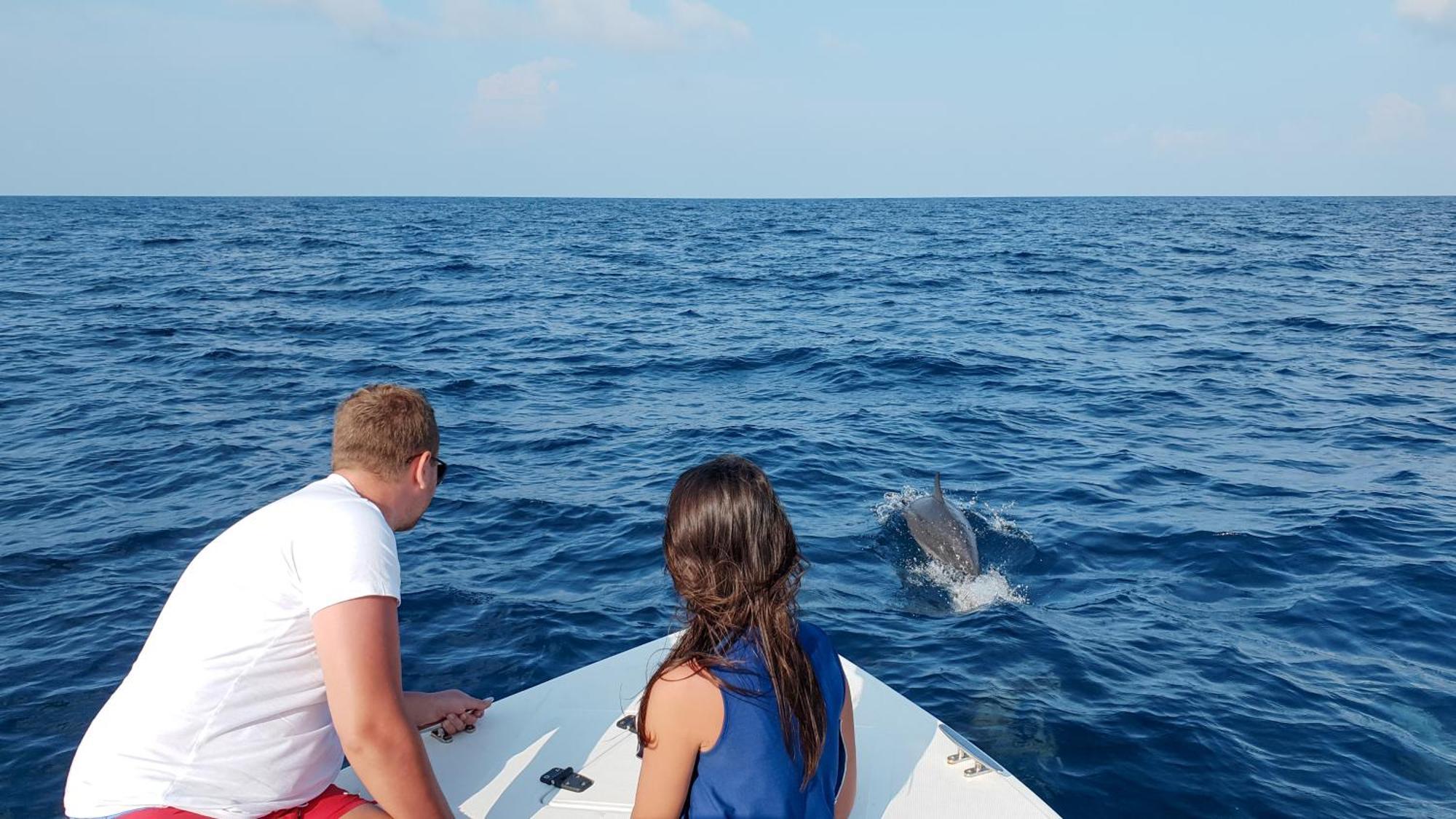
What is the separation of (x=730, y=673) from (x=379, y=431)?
1.48 meters

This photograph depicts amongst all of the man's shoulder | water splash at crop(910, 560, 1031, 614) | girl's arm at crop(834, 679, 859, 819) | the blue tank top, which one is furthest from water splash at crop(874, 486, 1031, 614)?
the man's shoulder

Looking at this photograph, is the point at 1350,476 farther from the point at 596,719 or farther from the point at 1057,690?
the point at 596,719

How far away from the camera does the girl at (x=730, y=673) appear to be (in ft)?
8.50

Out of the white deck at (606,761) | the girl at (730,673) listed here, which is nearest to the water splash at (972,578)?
the white deck at (606,761)

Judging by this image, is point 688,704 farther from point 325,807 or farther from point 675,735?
point 325,807

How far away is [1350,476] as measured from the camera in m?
11.3

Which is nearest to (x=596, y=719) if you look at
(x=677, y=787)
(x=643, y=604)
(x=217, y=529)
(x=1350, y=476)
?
(x=677, y=787)

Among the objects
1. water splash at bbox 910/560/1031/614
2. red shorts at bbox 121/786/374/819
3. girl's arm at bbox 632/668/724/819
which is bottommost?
water splash at bbox 910/560/1031/614

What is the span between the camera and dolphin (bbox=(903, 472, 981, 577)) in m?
8.68

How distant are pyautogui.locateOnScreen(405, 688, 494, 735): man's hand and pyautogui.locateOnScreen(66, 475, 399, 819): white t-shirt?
3.71 feet

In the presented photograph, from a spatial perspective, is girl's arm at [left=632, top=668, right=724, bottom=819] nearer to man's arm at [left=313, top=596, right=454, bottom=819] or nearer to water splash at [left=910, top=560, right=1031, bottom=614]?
man's arm at [left=313, top=596, right=454, bottom=819]

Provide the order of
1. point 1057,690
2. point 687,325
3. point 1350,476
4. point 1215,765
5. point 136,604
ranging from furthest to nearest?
point 687,325 → point 1350,476 → point 136,604 → point 1057,690 → point 1215,765

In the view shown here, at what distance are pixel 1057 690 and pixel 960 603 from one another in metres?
1.57

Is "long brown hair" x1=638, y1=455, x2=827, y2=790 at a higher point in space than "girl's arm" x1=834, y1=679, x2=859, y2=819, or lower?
higher
